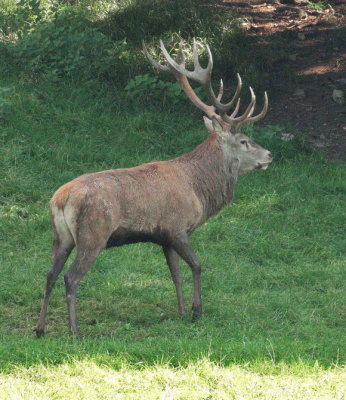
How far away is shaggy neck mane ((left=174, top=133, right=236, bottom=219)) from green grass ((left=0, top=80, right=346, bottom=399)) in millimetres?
859

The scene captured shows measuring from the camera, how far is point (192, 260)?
24.3 feet

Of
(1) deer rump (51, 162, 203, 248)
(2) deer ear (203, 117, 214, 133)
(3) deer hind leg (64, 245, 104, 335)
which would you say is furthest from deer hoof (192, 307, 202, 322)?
Answer: (2) deer ear (203, 117, 214, 133)

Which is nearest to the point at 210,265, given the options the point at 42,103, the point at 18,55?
the point at 42,103

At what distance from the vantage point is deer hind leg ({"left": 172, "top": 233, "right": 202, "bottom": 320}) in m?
7.35

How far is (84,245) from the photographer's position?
266 inches

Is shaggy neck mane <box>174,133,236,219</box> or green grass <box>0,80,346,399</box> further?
shaggy neck mane <box>174,133,236,219</box>

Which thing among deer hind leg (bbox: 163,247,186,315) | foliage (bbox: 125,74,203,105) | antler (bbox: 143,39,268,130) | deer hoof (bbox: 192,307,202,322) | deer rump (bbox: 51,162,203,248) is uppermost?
antler (bbox: 143,39,268,130)

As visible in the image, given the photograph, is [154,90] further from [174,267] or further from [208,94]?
[174,267]

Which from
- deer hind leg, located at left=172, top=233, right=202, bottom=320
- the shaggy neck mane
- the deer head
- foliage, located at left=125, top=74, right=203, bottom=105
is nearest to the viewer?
deer hind leg, located at left=172, top=233, right=202, bottom=320

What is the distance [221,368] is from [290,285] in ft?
9.74

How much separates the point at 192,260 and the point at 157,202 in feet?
2.01

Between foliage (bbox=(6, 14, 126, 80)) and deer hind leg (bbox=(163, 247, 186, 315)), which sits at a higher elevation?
foliage (bbox=(6, 14, 126, 80))

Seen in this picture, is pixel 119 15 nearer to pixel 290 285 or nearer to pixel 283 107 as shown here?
pixel 283 107

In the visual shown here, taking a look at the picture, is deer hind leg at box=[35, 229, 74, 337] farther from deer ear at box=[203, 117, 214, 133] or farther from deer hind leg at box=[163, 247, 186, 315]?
deer ear at box=[203, 117, 214, 133]
